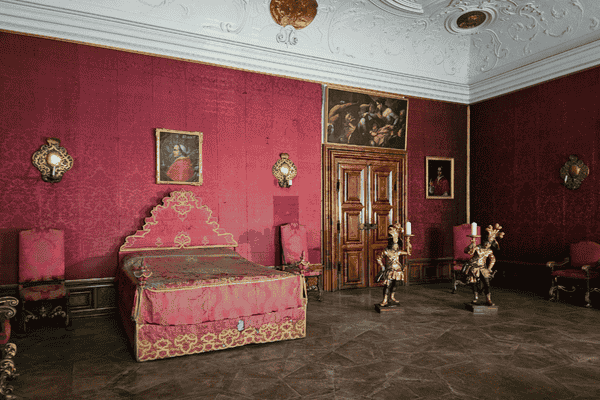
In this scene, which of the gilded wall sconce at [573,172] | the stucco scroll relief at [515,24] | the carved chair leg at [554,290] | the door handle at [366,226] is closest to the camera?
the carved chair leg at [554,290]

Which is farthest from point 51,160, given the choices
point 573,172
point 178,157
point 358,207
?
point 573,172

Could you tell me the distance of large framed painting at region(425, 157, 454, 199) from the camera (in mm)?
8617

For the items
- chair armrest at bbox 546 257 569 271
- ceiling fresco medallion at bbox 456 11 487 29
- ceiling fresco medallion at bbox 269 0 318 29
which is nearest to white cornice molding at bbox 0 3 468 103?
ceiling fresco medallion at bbox 456 11 487 29

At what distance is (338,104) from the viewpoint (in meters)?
7.67

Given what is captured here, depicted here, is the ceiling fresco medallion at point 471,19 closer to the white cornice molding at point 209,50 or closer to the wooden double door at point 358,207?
the white cornice molding at point 209,50

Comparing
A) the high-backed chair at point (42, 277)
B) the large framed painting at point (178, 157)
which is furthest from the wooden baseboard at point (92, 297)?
the large framed painting at point (178, 157)

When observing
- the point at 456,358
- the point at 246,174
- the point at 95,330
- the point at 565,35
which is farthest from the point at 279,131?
the point at 565,35

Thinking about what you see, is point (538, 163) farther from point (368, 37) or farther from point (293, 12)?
point (293, 12)

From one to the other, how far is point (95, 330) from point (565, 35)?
28.8 feet

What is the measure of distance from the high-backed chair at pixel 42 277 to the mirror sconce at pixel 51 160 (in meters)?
0.79

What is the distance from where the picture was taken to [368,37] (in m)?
7.74

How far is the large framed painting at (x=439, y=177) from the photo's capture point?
862cm

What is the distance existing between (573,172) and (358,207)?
382 cm

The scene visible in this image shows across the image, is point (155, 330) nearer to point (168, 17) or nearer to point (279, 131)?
point (279, 131)
